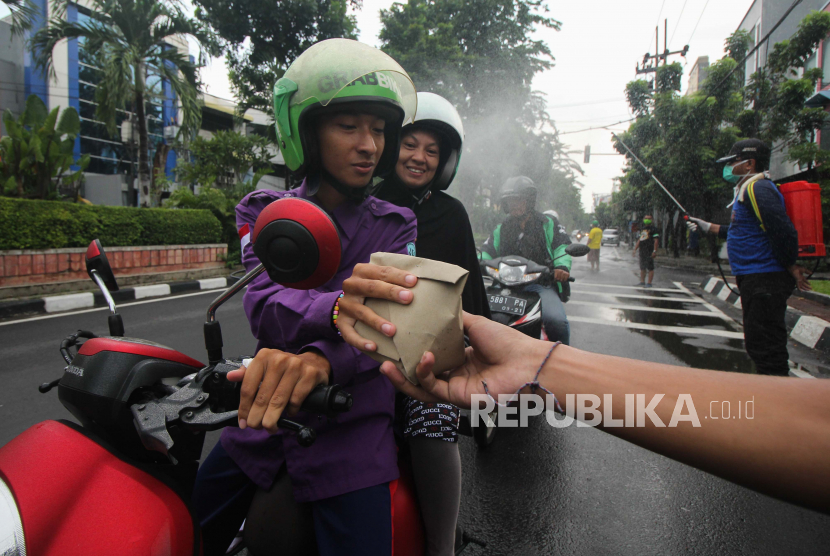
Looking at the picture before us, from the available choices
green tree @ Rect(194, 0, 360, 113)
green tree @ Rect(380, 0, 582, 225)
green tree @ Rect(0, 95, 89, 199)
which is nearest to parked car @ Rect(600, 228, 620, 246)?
green tree @ Rect(380, 0, 582, 225)

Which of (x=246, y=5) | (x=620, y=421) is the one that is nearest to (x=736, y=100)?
(x=246, y=5)

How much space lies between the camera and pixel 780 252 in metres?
3.06

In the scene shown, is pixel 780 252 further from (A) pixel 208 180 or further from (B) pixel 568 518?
(A) pixel 208 180

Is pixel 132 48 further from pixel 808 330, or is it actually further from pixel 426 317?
pixel 808 330

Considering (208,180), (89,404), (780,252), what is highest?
(208,180)

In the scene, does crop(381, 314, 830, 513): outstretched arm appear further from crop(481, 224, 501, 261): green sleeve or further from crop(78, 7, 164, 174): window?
crop(78, 7, 164, 174): window

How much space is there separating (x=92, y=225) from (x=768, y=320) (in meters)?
9.18

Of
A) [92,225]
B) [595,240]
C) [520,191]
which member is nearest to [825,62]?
[595,240]

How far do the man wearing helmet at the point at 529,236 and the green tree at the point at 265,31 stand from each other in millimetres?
12235

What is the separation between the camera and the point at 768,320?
10.0ft

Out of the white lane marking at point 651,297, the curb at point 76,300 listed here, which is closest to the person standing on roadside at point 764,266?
the curb at point 76,300

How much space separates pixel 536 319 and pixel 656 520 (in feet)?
4.29

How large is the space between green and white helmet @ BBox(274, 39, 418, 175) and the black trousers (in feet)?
9.88
